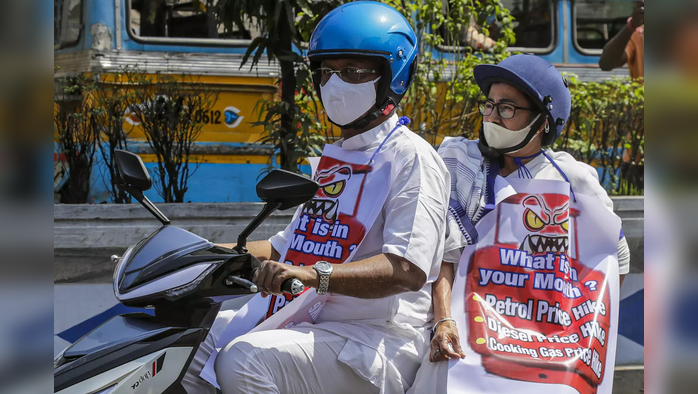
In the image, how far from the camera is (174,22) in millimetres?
7625

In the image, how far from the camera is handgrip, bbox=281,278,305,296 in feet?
6.54

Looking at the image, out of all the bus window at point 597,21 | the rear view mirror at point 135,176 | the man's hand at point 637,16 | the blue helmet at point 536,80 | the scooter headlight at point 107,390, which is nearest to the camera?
the scooter headlight at point 107,390

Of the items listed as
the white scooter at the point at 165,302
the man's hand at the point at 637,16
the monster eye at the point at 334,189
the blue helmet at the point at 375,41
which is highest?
the man's hand at the point at 637,16

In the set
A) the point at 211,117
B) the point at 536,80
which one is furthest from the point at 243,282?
the point at 211,117

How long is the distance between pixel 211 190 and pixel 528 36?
3696 mm

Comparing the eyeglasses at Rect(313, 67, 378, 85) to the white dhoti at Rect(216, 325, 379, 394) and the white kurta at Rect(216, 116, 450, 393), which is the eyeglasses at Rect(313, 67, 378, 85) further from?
the white dhoti at Rect(216, 325, 379, 394)

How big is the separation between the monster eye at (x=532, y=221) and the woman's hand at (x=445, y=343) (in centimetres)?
51

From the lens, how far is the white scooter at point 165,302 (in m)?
1.93

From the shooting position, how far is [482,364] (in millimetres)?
2543

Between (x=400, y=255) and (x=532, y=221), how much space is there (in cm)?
A: 83

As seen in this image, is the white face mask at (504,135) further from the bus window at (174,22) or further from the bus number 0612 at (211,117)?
the bus window at (174,22)

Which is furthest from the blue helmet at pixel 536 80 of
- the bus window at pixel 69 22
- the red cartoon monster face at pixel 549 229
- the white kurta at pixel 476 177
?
the bus window at pixel 69 22
